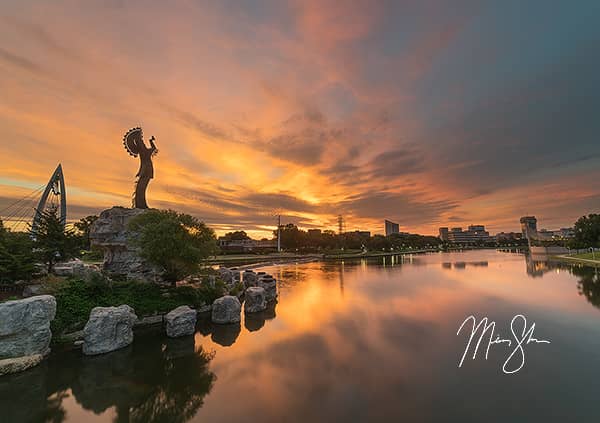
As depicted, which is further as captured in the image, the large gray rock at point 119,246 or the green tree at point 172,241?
the large gray rock at point 119,246

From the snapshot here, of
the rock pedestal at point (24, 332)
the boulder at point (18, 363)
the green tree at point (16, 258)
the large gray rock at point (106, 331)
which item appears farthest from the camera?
the green tree at point (16, 258)

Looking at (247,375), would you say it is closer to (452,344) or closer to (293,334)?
(293,334)

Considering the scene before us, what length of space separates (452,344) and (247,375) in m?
11.1

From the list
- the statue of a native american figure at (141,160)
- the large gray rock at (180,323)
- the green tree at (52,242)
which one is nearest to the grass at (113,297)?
the large gray rock at (180,323)

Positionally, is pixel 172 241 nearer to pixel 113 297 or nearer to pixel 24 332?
pixel 113 297

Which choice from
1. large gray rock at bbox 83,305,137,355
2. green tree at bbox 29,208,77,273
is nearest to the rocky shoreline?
large gray rock at bbox 83,305,137,355

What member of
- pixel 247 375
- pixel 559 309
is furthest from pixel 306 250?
pixel 247 375

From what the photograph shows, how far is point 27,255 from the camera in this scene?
17.1 m

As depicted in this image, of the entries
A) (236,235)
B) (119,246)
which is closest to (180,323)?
(119,246)

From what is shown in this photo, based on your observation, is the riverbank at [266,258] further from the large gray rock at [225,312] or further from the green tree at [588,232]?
the green tree at [588,232]

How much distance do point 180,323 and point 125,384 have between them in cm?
529
